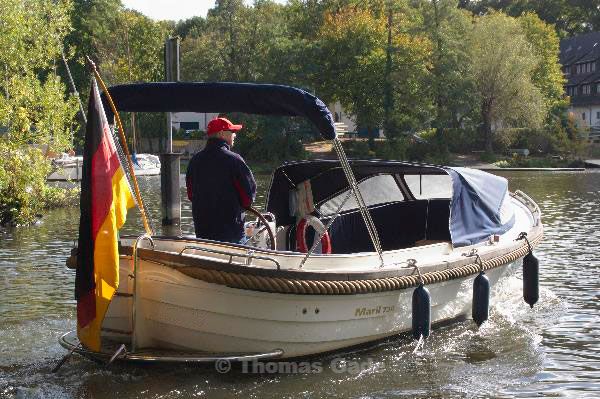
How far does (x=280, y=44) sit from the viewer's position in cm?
5938

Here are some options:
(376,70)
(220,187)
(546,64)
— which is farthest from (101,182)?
(546,64)

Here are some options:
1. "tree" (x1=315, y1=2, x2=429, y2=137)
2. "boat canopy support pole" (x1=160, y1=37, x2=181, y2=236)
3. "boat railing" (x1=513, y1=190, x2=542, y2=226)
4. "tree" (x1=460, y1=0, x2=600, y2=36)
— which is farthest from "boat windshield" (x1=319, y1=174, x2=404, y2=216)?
"tree" (x1=460, y1=0, x2=600, y2=36)

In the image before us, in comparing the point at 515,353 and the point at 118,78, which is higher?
the point at 118,78

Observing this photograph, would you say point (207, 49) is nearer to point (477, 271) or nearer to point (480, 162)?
point (480, 162)

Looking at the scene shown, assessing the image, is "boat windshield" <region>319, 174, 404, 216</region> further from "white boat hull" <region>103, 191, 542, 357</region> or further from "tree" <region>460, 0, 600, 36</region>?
"tree" <region>460, 0, 600, 36</region>

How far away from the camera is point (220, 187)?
928 centimetres

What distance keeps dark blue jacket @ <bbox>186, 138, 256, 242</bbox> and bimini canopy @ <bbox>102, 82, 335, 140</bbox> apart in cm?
47

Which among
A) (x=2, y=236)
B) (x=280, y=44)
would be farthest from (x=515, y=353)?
(x=280, y=44)

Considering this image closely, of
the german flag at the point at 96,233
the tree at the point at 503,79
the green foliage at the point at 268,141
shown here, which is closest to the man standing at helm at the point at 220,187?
the german flag at the point at 96,233

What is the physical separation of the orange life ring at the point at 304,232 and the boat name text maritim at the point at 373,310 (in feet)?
3.50

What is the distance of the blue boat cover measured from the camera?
1116 centimetres

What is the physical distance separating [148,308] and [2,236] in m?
13.6

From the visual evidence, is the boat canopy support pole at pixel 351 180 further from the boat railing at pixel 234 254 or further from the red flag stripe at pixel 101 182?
the red flag stripe at pixel 101 182

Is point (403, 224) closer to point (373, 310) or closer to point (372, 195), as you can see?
point (372, 195)
